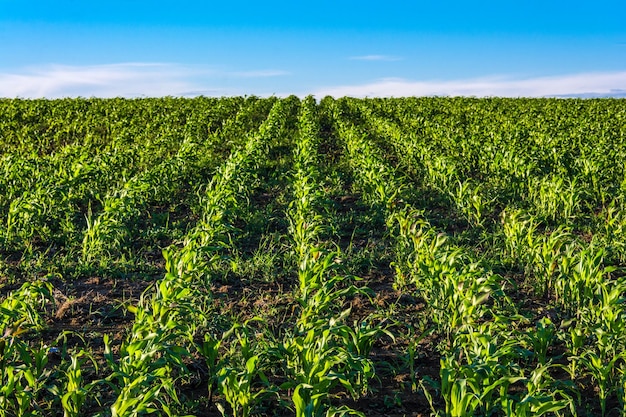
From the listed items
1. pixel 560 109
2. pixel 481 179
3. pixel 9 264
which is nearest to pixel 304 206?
pixel 9 264

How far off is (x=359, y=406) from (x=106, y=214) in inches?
172

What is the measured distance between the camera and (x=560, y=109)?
2880cm

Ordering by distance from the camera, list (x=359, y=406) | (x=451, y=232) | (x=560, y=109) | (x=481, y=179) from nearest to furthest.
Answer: (x=359, y=406), (x=451, y=232), (x=481, y=179), (x=560, y=109)

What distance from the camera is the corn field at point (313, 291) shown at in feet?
12.6

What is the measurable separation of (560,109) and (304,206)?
81.1ft

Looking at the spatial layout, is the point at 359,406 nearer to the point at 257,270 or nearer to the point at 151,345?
the point at 151,345

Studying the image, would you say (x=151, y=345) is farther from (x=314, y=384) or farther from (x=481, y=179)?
(x=481, y=179)

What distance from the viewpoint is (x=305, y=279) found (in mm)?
4953

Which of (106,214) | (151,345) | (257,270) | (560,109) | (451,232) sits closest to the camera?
(151,345)

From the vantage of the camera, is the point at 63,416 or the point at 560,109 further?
the point at 560,109

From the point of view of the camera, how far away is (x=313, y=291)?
20.1 feet

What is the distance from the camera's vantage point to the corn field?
151 inches

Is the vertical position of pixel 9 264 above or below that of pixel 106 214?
below

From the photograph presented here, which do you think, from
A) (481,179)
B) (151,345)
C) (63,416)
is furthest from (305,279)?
(481,179)
